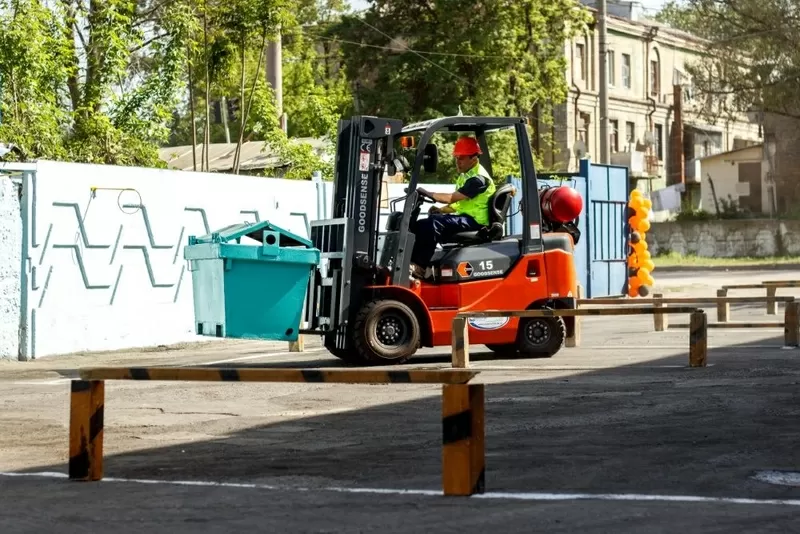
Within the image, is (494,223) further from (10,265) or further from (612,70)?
(612,70)

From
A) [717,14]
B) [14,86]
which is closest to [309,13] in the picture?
[717,14]

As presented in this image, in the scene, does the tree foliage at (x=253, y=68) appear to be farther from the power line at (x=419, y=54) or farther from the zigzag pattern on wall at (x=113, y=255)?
the zigzag pattern on wall at (x=113, y=255)

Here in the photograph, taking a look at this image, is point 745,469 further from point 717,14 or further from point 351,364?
point 717,14

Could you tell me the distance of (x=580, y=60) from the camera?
227 ft

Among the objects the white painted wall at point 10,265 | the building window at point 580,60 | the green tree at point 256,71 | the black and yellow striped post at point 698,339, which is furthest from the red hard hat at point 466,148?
the building window at point 580,60

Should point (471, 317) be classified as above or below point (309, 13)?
below

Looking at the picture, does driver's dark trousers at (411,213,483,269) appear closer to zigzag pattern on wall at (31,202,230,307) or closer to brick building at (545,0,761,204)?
zigzag pattern on wall at (31,202,230,307)

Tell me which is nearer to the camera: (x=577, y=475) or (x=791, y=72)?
(x=577, y=475)

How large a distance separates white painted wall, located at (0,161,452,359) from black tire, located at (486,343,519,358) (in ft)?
15.8

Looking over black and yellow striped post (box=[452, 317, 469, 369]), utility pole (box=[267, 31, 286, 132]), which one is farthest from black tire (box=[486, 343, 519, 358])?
utility pole (box=[267, 31, 286, 132])

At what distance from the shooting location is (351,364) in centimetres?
1530

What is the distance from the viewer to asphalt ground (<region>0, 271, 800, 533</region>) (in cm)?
667

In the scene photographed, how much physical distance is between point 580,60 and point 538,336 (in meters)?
54.5

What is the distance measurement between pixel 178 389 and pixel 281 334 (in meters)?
1.10
